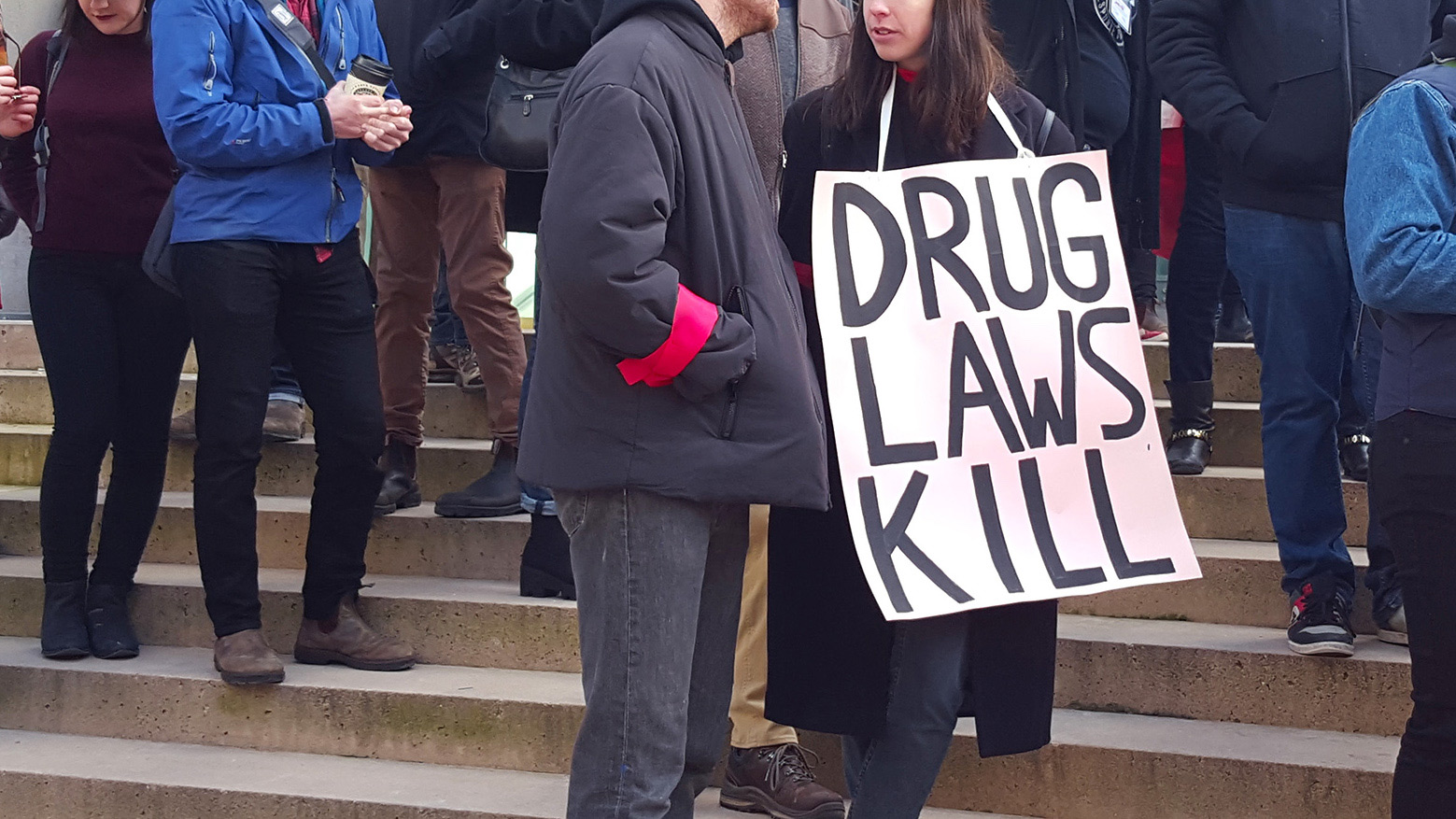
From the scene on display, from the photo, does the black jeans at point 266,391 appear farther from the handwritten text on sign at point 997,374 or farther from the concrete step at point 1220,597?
the concrete step at point 1220,597

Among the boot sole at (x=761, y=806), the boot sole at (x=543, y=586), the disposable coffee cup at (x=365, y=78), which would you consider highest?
the disposable coffee cup at (x=365, y=78)

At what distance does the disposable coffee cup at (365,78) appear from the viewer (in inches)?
153

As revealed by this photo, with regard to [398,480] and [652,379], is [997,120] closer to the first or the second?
[652,379]

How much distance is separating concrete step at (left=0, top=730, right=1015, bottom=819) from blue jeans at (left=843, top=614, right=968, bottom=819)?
0.84 meters

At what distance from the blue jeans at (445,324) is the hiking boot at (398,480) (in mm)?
830

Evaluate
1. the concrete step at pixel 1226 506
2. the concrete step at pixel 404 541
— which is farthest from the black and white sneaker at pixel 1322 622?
the concrete step at pixel 404 541

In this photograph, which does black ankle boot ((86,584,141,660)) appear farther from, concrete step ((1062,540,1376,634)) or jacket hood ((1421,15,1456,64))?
jacket hood ((1421,15,1456,64))

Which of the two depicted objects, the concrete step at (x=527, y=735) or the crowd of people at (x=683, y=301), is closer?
the crowd of people at (x=683, y=301)

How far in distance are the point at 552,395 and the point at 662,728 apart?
1.85 feet

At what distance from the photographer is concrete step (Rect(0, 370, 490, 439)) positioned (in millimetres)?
5551

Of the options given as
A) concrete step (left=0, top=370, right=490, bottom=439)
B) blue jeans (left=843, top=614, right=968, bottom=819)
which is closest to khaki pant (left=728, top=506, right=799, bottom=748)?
blue jeans (left=843, top=614, right=968, bottom=819)

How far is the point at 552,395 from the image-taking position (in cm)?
251

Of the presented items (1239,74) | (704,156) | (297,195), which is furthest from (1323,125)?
(297,195)

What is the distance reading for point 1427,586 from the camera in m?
Result: 2.70
